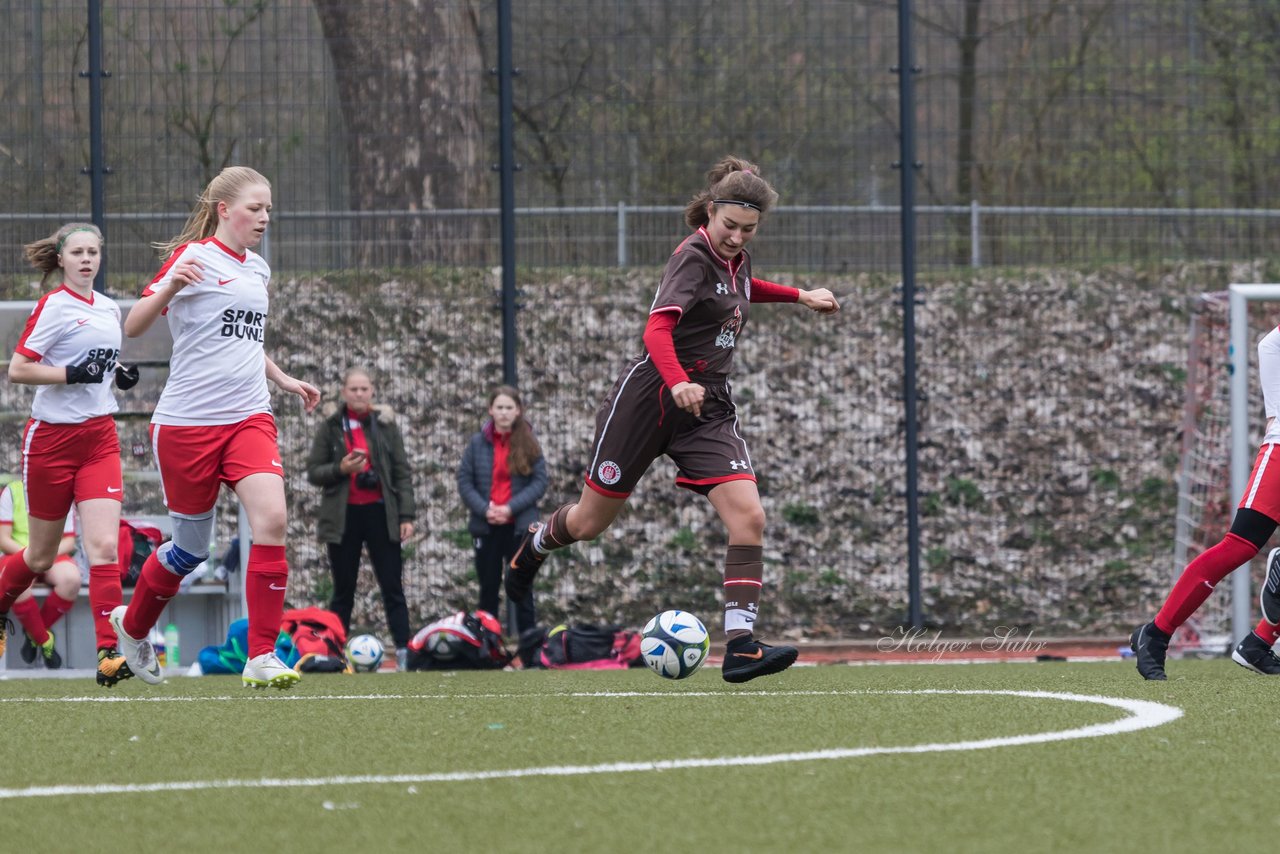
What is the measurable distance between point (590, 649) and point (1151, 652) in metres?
3.70

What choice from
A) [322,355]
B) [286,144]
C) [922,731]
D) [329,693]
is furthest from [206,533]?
[322,355]

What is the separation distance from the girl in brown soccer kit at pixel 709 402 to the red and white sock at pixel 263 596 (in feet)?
4.44

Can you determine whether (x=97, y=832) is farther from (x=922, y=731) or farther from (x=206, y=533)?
(x=206, y=533)

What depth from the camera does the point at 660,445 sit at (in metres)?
6.78

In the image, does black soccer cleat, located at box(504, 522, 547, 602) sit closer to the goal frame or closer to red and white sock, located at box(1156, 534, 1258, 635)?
red and white sock, located at box(1156, 534, 1258, 635)

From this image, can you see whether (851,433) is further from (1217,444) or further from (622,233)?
(1217,444)

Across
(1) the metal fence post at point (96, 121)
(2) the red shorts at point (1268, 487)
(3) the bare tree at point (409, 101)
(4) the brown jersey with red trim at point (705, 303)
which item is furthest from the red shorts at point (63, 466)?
(2) the red shorts at point (1268, 487)

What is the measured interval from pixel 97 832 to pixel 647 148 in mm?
8795

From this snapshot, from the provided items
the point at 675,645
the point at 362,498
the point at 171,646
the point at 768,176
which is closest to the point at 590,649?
the point at 362,498

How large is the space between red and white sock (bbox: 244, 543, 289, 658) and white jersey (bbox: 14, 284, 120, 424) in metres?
1.82

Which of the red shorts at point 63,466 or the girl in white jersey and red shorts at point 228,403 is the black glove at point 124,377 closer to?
the red shorts at point 63,466

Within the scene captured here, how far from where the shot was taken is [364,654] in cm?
977

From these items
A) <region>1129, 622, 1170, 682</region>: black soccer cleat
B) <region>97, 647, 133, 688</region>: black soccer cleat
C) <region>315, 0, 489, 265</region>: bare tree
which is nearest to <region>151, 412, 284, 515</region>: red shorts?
<region>97, 647, 133, 688</region>: black soccer cleat

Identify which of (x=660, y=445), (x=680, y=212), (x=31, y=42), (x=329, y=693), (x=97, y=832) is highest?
(x=31, y=42)
